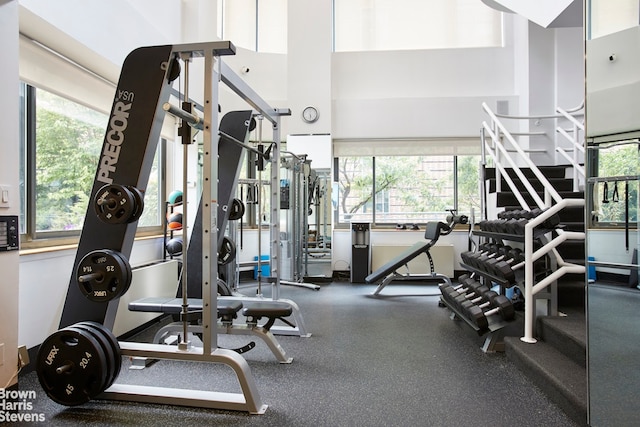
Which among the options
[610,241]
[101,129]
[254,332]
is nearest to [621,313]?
[610,241]

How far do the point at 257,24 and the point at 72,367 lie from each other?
618cm

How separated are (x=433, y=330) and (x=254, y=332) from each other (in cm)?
172

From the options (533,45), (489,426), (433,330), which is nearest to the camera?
(489,426)

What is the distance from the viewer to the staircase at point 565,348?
2.00 metres

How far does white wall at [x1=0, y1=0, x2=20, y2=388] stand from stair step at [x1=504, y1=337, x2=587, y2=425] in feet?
9.85

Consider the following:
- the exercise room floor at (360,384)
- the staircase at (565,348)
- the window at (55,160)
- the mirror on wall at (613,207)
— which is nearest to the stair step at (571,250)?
the staircase at (565,348)

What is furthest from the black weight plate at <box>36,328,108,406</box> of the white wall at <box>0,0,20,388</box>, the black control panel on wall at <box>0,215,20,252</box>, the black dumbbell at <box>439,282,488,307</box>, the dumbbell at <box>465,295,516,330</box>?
the black dumbbell at <box>439,282,488,307</box>

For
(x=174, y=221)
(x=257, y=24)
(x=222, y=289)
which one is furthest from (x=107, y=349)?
(x=257, y=24)

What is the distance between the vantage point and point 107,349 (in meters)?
2.01

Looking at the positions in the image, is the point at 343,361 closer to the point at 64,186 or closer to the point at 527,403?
the point at 527,403

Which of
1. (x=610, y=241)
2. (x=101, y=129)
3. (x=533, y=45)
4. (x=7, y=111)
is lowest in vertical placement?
(x=610, y=241)

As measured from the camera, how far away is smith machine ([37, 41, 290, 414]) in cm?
198

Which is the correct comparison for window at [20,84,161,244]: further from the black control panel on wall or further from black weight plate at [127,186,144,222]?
black weight plate at [127,186,144,222]

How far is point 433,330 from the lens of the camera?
11.5 feet
